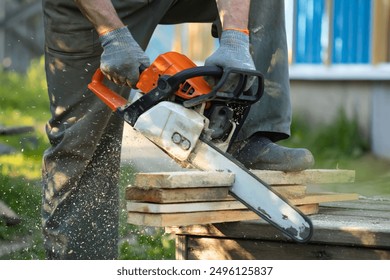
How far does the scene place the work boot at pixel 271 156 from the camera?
3984 millimetres

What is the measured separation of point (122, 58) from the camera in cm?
378

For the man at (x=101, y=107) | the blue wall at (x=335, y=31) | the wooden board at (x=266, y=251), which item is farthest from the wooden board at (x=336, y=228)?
the blue wall at (x=335, y=31)

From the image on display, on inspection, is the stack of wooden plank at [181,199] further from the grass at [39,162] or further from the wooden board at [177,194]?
the grass at [39,162]

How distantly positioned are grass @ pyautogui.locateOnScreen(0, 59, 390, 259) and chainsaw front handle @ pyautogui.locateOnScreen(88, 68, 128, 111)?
4.89ft

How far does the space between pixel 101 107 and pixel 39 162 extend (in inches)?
153

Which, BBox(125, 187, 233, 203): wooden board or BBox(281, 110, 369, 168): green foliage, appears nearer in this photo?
BBox(125, 187, 233, 203): wooden board

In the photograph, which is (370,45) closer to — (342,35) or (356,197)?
(342,35)

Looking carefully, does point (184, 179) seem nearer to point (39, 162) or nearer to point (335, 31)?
point (39, 162)

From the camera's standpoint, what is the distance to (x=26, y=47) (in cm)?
1482

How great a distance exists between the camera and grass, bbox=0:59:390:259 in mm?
5711

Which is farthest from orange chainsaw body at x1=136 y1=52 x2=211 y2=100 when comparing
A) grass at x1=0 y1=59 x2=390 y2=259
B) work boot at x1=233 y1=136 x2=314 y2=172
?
grass at x1=0 y1=59 x2=390 y2=259

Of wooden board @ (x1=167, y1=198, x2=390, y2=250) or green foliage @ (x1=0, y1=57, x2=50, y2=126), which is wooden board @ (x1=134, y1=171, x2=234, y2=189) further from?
green foliage @ (x1=0, y1=57, x2=50, y2=126)

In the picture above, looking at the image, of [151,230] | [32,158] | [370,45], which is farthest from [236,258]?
[370,45]

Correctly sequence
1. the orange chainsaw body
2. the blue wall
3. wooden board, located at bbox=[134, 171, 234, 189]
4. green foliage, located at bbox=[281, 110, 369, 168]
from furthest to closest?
the blue wall < green foliage, located at bbox=[281, 110, 369, 168] < the orange chainsaw body < wooden board, located at bbox=[134, 171, 234, 189]
